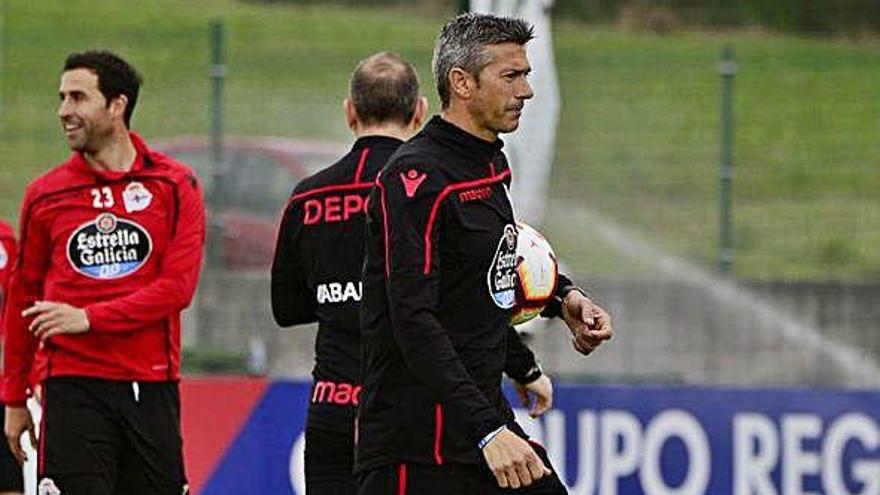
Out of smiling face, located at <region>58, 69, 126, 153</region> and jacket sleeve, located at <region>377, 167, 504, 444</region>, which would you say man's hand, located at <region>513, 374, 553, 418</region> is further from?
smiling face, located at <region>58, 69, 126, 153</region>

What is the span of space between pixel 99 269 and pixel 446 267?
223 centimetres

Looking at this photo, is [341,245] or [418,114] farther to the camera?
[418,114]

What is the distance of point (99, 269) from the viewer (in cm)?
754

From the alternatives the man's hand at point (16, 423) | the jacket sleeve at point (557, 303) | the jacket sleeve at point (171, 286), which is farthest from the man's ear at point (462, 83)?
the man's hand at point (16, 423)

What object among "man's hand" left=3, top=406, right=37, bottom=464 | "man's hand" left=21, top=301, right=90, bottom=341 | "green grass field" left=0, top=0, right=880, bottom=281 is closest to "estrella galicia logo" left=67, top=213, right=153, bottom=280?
"man's hand" left=21, top=301, right=90, bottom=341

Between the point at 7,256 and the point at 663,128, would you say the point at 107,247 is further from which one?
the point at 663,128

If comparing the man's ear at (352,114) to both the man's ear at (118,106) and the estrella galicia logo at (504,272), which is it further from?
the estrella galicia logo at (504,272)

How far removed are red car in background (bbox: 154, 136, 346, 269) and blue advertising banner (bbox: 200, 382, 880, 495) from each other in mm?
2923

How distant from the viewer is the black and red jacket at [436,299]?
217 inches

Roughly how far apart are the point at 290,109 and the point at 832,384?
379 centimetres

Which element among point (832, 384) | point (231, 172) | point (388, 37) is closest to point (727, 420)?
point (832, 384)

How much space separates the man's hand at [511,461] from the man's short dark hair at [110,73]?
9.12 feet

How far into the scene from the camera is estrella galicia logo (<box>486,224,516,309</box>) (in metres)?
5.75

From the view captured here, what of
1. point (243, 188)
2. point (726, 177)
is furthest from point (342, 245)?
point (726, 177)
